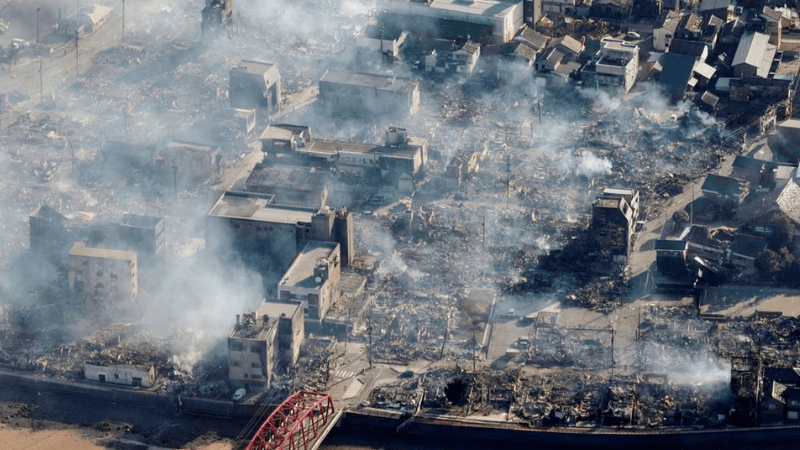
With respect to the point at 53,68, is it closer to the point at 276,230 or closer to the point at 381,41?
the point at 381,41

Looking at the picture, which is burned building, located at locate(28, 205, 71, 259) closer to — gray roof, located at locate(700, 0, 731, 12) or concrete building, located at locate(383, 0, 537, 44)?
concrete building, located at locate(383, 0, 537, 44)

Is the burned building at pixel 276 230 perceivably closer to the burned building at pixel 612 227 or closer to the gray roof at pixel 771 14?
the burned building at pixel 612 227

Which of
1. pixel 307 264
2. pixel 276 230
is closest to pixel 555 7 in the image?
pixel 276 230

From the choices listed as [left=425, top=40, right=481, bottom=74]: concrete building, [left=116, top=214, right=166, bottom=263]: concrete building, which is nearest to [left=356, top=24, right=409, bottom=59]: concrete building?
[left=425, top=40, right=481, bottom=74]: concrete building

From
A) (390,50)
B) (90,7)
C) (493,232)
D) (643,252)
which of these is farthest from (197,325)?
(90,7)

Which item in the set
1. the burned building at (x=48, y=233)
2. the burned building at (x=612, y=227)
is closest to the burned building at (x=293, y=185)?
the burned building at (x=48, y=233)
